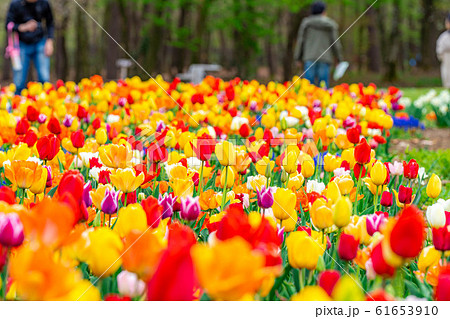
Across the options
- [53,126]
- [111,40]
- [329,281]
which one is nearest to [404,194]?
[329,281]

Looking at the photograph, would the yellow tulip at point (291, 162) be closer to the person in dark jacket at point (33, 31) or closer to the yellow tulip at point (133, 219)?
the yellow tulip at point (133, 219)

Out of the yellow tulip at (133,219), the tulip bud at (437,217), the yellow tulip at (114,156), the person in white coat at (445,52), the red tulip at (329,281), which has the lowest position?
the person in white coat at (445,52)

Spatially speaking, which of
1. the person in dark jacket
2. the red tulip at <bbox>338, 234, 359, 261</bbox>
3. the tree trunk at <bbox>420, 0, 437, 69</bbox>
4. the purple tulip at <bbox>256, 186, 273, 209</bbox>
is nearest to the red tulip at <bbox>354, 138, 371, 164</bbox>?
the purple tulip at <bbox>256, 186, 273, 209</bbox>

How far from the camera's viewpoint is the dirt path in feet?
19.9

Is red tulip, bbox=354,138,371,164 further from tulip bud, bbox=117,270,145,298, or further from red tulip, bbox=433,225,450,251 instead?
tulip bud, bbox=117,270,145,298

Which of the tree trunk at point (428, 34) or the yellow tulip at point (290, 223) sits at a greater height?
the yellow tulip at point (290, 223)

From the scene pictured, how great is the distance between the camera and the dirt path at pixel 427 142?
6.08 m

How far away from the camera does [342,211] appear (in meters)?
1.54

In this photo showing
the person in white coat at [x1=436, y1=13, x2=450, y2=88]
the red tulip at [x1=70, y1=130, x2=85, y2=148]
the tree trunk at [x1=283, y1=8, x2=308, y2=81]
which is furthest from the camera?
the tree trunk at [x1=283, y1=8, x2=308, y2=81]

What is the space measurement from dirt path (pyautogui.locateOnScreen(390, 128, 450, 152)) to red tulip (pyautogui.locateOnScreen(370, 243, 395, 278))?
185 inches

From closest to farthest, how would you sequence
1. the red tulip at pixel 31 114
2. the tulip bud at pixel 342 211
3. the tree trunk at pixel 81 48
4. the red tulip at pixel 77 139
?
the tulip bud at pixel 342 211 → the red tulip at pixel 77 139 → the red tulip at pixel 31 114 → the tree trunk at pixel 81 48

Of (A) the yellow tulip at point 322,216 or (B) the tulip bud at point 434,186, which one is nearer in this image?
(A) the yellow tulip at point 322,216

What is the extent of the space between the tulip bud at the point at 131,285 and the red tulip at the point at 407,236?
0.54m

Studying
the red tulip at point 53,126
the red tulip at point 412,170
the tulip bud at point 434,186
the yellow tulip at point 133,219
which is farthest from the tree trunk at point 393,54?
the yellow tulip at point 133,219
